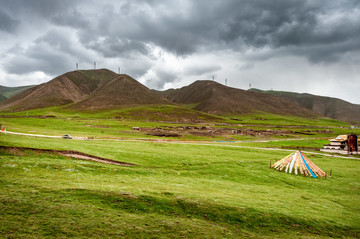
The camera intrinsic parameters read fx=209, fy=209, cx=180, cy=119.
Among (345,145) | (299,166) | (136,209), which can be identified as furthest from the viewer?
(345,145)

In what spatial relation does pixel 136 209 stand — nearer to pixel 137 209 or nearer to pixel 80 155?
pixel 137 209

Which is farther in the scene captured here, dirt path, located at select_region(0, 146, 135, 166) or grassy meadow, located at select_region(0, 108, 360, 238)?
dirt path, located at select_region(0, 146, 135, 166)

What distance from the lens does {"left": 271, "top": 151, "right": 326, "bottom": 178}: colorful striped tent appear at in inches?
1250

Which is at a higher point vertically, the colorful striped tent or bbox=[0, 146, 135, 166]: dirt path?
bbox=[0, 146, 135, 166]: dirt path

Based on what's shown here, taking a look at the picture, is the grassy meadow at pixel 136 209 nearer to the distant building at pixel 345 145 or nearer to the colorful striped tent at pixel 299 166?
the colorful striped tent at pixel 299 166

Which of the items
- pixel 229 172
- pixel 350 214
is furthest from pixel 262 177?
pixel 350 214

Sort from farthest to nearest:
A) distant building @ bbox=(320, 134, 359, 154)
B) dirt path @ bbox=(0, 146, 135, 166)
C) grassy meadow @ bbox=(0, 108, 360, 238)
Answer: distant building @ bbox=(320, 134, 359, 154) < dirt path @ bbox=(0, 146, 135, 166) < grassy meadow @ bbox=(0, 108, 360, 238)

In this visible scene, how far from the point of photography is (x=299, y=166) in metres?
33.2

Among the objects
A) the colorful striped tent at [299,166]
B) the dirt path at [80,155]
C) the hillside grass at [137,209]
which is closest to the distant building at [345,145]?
the colorful striped tent at [299,166]

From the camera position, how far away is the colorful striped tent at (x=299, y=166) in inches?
1250

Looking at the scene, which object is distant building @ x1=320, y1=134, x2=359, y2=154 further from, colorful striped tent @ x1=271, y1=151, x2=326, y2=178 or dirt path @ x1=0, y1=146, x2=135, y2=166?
dirt path @ x1=0, y1=146, x2=135, y2=166

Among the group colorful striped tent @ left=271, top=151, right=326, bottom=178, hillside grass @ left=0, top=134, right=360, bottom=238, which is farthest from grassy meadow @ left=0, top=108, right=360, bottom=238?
colorful striped tent @ left=271, top=151, right=326, bottom=178

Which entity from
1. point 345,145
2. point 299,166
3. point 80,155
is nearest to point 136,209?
point 80,155

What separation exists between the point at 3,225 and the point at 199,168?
2318cm
